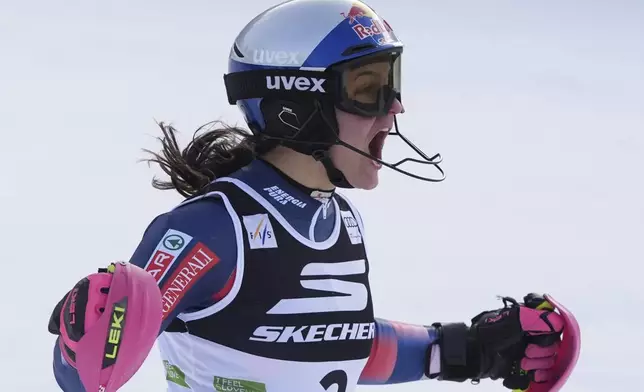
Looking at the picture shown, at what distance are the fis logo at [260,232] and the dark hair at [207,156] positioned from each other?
35cm

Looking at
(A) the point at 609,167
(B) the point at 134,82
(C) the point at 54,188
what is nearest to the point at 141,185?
(C) the point at 54,188

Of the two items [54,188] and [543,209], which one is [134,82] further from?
[543,209]

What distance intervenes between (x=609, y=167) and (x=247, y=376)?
6.19 m

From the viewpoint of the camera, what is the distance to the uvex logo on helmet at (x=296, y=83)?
3904mm

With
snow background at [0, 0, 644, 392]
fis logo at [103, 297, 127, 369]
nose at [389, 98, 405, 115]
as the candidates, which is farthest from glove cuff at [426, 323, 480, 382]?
fis logo at [103, 297, 127, 369]

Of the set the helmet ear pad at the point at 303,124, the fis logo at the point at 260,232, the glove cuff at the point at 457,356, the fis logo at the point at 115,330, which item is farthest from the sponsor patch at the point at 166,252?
the glove cuff at the point at 457,356

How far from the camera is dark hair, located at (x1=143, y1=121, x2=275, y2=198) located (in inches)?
161

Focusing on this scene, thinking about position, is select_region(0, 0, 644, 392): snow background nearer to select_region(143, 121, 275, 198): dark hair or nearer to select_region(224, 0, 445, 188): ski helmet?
select_region(143, 121, 275, 198): dark hair

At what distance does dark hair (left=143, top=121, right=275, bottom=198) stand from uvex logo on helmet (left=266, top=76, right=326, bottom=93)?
21 cm

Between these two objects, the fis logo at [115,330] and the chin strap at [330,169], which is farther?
the chin strap at [330,169]

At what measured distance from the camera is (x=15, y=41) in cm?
970

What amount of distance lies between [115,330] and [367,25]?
151 cm

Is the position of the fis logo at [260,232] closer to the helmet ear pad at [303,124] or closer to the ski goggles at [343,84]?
the helmet ear pad at [303,124]

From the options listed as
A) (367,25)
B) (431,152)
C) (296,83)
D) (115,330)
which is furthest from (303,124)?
(431,152)
